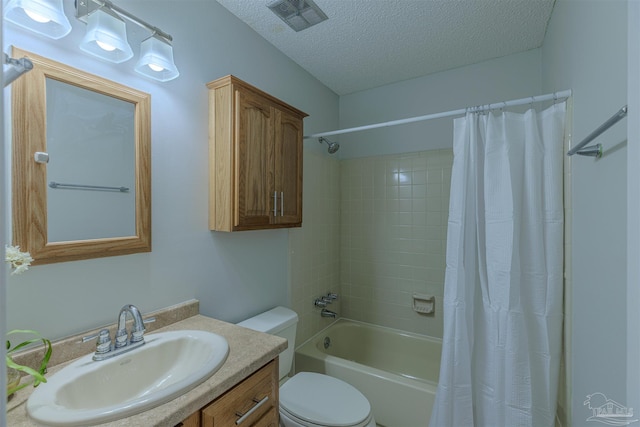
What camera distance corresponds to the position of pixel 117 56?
1.06m

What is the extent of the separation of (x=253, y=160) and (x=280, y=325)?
0.92m

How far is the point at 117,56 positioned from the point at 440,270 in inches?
89.7

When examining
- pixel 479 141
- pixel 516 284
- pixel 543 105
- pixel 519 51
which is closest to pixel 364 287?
pixel 516 284

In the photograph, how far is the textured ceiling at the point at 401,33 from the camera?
1541 millimetres

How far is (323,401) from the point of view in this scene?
142 cm

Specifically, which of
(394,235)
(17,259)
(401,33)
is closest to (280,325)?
(17,259)

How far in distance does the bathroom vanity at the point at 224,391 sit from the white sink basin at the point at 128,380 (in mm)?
22

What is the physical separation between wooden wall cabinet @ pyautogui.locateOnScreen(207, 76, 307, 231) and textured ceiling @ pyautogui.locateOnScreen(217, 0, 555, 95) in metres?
0.54

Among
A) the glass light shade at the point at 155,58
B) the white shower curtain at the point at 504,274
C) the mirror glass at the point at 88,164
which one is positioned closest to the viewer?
the mirror glass at the point at 88,164

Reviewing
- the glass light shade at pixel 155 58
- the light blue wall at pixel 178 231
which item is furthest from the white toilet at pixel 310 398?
the glass light shade at pixel 155 58

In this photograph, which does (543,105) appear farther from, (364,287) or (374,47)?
(364,287)

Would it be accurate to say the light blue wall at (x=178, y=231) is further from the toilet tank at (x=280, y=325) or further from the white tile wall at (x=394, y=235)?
the white tile wall at (x=394, y=235)

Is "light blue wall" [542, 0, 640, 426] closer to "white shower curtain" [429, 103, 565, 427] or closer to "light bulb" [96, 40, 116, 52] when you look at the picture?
"white shower curtain" [429, 103, 565, 427]

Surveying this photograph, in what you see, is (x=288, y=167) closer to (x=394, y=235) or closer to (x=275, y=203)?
(x=275, y=203)
